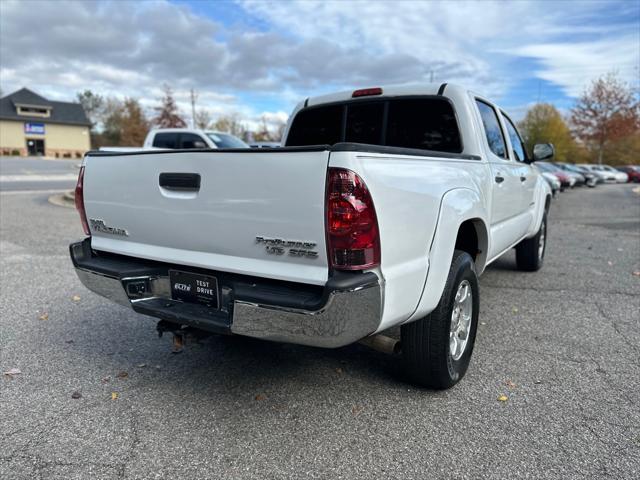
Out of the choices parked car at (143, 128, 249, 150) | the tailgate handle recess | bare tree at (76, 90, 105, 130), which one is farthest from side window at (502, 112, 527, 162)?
bare tree at (76, 90, 105, 130)

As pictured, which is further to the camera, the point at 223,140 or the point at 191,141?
the point at 223,140

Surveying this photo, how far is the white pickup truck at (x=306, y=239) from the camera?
89.7 inches

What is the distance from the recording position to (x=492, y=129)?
446 cm

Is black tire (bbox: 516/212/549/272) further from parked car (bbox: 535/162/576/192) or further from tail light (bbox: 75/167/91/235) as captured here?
parked car (bbox: 535/162/576/192)

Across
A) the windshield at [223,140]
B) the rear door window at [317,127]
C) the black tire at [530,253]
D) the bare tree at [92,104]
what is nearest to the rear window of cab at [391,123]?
the rear door window at [317,127]

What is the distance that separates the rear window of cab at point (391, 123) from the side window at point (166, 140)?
876cm

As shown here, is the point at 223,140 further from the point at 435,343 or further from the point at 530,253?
the point at 435,343

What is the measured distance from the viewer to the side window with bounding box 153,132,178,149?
12.6 metres

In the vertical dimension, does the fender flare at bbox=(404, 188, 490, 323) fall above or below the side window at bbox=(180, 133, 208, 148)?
below

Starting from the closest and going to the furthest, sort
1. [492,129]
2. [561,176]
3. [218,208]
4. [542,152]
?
[218,208], [492,129], [542,152], [561,176]

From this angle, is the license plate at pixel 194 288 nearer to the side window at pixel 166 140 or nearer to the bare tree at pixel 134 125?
the side window at pixel 166 140

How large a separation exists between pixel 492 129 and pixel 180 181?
2974 millimetres

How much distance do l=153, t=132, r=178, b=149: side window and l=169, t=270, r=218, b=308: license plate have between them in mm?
10384

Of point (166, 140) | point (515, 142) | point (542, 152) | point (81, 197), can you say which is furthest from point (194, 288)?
point (166, 140)
